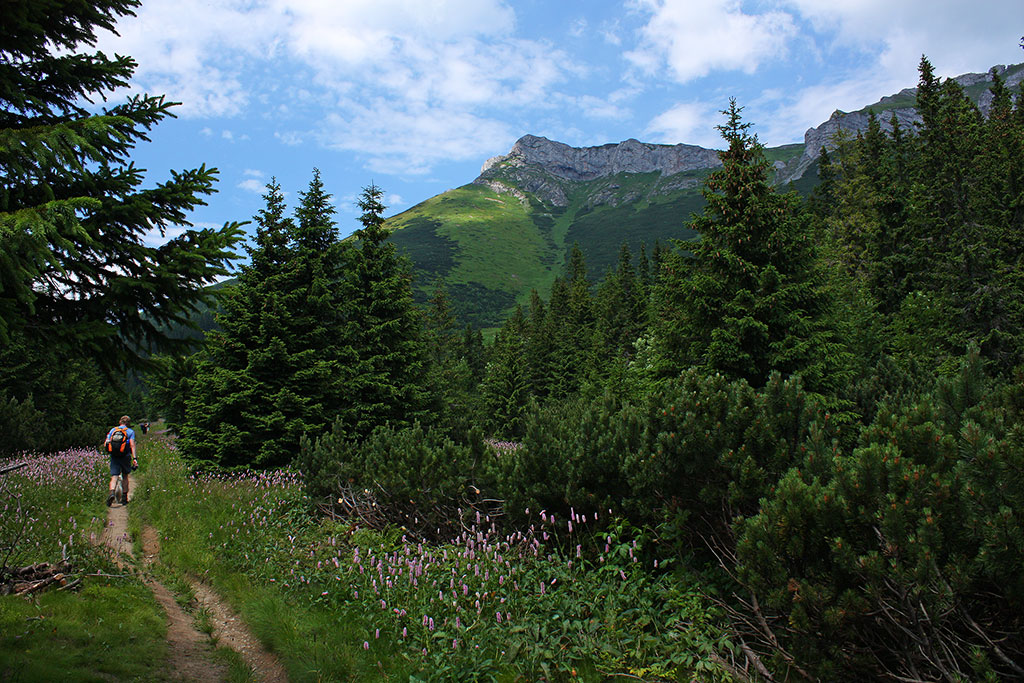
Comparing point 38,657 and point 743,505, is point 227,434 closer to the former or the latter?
point 38,657

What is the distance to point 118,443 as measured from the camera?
35.9 ft

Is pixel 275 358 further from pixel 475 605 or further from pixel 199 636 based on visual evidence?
pixel 475 605

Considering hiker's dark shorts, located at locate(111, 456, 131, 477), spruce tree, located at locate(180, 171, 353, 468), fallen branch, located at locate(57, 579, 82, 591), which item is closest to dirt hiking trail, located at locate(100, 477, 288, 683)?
fallen branch, located at locate(57, 579, 82, 591)

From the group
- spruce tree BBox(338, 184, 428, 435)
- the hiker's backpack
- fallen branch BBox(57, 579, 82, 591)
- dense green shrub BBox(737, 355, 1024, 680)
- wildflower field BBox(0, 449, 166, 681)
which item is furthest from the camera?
spruce tree BBox(338, 184, 428, 435)

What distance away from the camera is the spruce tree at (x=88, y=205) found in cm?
→ 411

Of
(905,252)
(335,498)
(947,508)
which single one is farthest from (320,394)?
(905,252)

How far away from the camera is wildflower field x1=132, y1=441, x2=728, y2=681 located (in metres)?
4.28

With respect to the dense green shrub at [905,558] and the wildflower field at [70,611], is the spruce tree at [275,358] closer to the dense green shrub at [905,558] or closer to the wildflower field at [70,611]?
the wildflower field at [70,611]

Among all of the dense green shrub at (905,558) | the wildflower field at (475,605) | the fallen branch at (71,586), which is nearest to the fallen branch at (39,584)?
the fallen branch at (71,586)

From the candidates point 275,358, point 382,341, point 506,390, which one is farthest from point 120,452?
point 506,390

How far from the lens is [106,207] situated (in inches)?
174

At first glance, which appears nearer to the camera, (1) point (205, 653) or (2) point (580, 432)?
(1) point (205, 653)

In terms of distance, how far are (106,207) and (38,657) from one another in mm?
4088

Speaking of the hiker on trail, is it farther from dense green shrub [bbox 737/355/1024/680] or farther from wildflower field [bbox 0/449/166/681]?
dense green shrub [bbox 737/355/1024/680]
